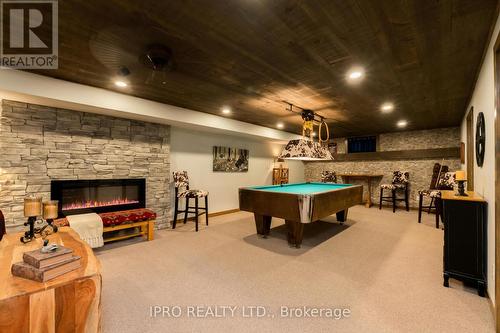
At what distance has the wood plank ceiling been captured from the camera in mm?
1704

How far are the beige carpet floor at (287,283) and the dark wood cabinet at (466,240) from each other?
0.17m

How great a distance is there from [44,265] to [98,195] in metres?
3.09

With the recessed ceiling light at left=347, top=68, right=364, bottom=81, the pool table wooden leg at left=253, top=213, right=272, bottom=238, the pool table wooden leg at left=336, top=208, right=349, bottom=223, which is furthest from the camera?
the pool table wooden leg at left=336, top=208, right=349, bottom=223

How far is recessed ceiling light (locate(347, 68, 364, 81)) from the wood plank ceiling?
87mm

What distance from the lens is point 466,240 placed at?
7.66 feet

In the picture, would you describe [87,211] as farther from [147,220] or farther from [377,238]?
[377,238]

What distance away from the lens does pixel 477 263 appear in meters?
2.28

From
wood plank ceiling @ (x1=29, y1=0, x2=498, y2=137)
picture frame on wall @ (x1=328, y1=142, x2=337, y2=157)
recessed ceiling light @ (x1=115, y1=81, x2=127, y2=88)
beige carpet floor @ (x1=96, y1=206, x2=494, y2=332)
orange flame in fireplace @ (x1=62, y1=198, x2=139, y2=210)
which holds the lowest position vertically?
beige carpet floor @ (x1=96, y1=206, x2=494, y2=332)

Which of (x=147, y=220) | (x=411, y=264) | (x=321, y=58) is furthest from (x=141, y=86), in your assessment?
(x=411, y=264)

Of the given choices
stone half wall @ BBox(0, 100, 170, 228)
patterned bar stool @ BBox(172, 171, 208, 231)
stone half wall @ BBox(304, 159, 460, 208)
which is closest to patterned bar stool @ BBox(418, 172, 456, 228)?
stone half wall @ BBox(304, 159, 460, 208)

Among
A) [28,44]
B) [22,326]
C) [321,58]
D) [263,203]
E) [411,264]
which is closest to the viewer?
[22,326]

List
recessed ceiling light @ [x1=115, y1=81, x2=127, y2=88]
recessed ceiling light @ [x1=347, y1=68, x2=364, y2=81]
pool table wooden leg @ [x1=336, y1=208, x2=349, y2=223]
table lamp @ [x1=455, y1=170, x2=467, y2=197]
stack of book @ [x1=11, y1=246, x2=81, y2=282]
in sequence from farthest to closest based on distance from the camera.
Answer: pool table wooden leg @ [x1=336, y1=208, x2=349, y2=223] < recessed ceiling light @ [x1=115, y1=81, x2=127, y2=88] < recessed ceiling light @ [x1=347, y1=68, x2=364, y2=81] < table lamp @ [x1=455, y1=170, x2=467, y2=197] < stack of book @ [x1=11, y1=246, x2=81, y2=282]

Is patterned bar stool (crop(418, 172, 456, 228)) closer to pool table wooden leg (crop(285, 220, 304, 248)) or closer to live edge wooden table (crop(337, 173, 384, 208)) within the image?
live edge wooden table (crop(337, 173, 384, 208))

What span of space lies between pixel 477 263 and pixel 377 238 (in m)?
1.76
